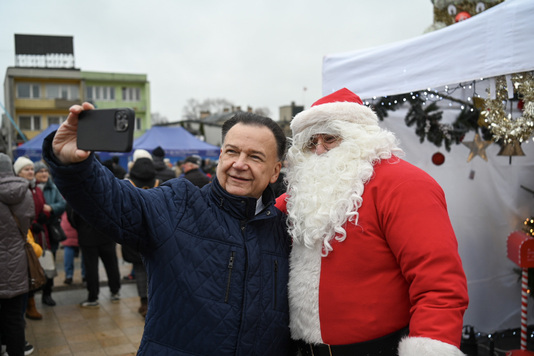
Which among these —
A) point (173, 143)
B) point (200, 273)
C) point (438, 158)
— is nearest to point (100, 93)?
point (173, 143)

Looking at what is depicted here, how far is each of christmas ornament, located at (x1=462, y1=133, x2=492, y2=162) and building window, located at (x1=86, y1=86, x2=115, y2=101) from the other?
141 feet

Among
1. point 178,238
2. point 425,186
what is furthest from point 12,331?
point 425,186

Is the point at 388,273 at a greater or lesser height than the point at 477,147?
lesser

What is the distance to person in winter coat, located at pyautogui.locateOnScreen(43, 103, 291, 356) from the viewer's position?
1.67 m

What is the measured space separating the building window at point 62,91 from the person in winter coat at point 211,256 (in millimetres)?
45916

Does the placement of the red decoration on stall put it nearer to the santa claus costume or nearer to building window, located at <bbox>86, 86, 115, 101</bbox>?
the santa claus costume

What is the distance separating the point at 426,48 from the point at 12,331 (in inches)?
172

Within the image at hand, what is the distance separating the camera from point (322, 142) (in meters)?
2.14

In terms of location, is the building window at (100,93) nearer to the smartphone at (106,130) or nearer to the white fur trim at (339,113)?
the white fur trim at (339,113)

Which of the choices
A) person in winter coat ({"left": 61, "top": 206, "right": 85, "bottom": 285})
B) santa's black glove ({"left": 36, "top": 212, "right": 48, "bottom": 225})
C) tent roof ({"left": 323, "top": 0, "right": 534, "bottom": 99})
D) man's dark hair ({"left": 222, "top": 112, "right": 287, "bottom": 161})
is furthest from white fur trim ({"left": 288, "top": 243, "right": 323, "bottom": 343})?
person in winter coat ({"left": 61, "top": 206, "right": 85, "bottom": 285})

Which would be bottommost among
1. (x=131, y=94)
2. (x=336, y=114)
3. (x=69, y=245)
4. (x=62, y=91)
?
(x=69, y=245)

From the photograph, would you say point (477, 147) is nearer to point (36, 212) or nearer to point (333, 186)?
point (333, 186)

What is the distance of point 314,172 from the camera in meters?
2.02

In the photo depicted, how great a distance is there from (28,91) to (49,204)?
41.1 meters
